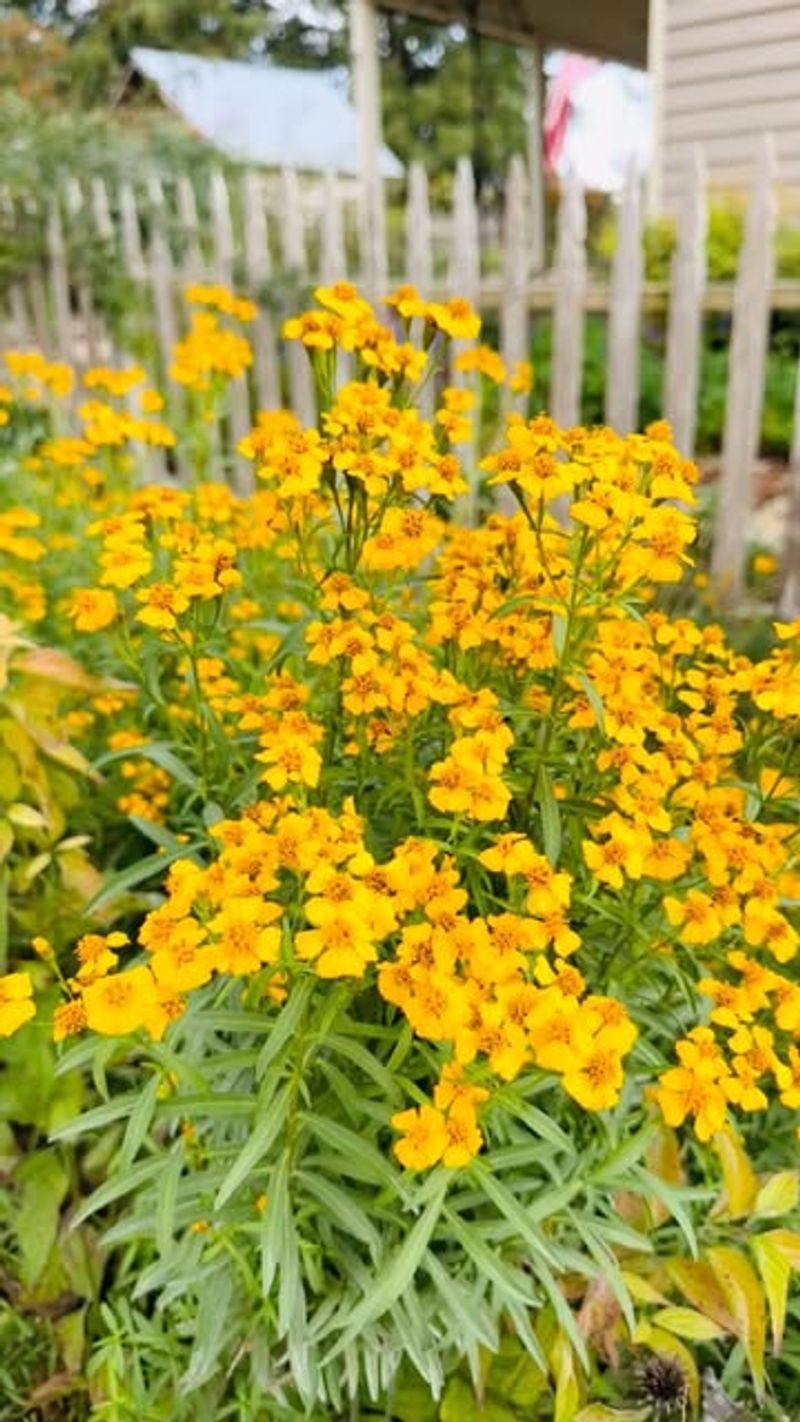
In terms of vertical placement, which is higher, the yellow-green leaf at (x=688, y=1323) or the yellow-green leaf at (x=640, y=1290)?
the yellow-green leaf at (x=640, y=1290)

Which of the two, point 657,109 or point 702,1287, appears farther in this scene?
point 657,109

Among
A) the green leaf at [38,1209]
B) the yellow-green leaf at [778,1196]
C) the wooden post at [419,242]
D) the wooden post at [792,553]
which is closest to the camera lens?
the yellow-green leaf at [778,1196]

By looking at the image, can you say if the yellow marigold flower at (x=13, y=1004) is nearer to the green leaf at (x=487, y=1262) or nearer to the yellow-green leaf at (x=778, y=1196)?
the green leaf at (x=487, y=1262)

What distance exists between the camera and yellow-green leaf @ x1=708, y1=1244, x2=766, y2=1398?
46.9 inches

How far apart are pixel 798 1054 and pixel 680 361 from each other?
7.28 ft

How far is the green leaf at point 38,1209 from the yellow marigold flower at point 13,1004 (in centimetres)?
68

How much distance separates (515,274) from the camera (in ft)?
10.7

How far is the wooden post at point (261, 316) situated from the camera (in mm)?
4070

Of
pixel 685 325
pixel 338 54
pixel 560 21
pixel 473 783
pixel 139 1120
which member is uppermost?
pixel 338 54

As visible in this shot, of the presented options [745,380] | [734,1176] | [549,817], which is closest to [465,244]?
[745,380]

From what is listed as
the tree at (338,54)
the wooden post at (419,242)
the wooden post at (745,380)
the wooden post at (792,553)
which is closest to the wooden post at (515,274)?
the wooden post at (419,242)

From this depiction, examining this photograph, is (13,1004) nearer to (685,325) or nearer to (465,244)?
(685,325)

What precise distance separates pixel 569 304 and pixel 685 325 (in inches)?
13.2

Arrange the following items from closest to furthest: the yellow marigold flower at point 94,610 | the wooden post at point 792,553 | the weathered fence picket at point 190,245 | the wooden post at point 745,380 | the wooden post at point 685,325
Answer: the yellow marigold flower at point 94,610
the wooden post at point 745,380
the wooden post at point 792,553
the wooden post at point 685,325
the weathered fence picket at point 190,245
